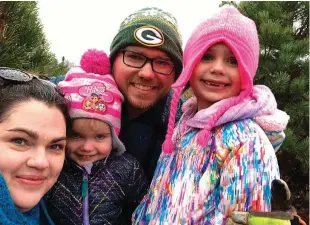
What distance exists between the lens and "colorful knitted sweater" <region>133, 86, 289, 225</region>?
162 cm

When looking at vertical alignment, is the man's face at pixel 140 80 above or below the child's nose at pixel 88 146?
above

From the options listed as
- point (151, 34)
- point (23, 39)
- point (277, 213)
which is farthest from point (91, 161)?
point (23, 39)

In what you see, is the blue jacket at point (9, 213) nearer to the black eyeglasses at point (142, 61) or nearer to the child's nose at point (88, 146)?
the child's nose at point (88, 146)

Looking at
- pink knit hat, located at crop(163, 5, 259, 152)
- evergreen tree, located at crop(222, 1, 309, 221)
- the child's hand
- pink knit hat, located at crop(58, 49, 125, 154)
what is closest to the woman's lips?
pink knit hat, located at crop(58, 49, 125, 154)

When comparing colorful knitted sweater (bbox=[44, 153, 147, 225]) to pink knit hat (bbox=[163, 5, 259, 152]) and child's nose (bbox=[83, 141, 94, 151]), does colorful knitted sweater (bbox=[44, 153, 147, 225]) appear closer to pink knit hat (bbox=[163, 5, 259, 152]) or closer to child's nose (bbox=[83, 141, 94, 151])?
child's nose (bbox=[83, 141, 94, 151])

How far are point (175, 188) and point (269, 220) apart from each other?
20.0 inches

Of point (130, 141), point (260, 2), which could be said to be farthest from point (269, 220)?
point (260, 2)

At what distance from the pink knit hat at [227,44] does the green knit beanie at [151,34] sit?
384 millimetres

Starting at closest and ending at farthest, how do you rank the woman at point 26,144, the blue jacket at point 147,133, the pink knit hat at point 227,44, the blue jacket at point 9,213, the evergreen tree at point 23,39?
the blue jacket at point 9,213 < the woman at point 26,144 < the pink knit hat at point 227,44 < the blue jacket at point 147,133 < the evergreen tree at point 23,39

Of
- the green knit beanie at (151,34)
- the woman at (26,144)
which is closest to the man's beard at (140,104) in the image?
the green knit beanie at (151,34)

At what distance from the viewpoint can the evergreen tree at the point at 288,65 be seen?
4047 mm

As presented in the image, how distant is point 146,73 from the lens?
2.34 meters

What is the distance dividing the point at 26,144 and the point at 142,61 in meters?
1.02

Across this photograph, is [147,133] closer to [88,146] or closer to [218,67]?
[88,146]
